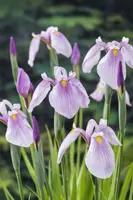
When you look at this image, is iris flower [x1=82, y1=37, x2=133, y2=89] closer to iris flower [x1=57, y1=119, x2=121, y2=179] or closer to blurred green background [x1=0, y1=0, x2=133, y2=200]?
iris flower [x1=57, y1=119, x2=121, y2=179]

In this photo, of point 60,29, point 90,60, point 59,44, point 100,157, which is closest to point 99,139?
point 100,157

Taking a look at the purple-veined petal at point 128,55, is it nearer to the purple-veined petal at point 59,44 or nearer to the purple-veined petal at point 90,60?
the purple-veined petal at point 90,60

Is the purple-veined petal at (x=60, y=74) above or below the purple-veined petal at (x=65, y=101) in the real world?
above

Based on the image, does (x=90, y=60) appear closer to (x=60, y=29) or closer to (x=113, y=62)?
(x=113, y=62)

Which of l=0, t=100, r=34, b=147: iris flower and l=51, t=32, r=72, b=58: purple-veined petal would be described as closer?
l=0, t=100, r=34, b=147: iris flower

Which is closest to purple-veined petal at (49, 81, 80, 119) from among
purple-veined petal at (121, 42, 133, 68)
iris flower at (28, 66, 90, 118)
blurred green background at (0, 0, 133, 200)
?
iris flower at (28, 66, 90, 118)

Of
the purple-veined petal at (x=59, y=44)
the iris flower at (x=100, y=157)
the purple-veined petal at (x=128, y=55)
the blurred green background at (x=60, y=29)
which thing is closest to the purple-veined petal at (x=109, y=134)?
the iris flower at (x=100, y=157)

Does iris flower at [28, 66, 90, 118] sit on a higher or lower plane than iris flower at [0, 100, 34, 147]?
higher
